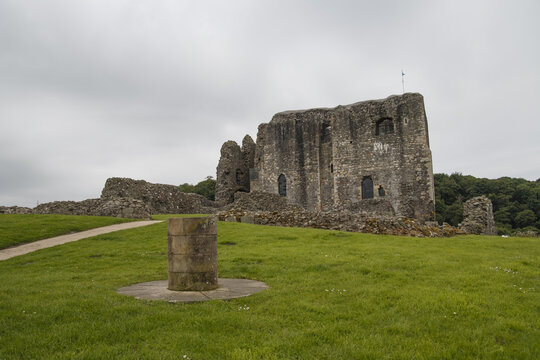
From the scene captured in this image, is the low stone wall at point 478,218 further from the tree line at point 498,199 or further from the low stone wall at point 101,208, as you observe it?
the tree line at point 498,199

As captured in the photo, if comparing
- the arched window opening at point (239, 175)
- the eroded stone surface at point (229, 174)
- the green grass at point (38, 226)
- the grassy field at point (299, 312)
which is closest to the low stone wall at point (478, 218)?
the grassy field at point (299, 312)

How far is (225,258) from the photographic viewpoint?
11359mm

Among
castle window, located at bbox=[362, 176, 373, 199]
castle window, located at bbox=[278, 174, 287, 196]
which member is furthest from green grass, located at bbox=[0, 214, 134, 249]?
castle window, located at bbox=[362, 176, 373, 199]

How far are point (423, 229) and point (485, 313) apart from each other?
13306mm

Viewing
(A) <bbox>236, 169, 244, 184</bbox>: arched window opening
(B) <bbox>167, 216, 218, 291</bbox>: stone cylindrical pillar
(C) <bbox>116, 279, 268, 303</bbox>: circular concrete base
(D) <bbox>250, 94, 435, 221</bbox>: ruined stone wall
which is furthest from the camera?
(A) <bbox>236, 169, 244, 184</bbox>: arched window opening

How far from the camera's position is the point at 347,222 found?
19.0 metres

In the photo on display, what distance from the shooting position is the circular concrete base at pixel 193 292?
6.89m

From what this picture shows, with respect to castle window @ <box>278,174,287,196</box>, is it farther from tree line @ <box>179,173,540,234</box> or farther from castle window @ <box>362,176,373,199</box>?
tree line @ <box>179,173,540,234</box>

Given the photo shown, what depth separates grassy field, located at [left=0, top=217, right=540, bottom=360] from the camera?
189 inches

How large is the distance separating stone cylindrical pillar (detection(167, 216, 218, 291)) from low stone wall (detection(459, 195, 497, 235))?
18652 millimetres

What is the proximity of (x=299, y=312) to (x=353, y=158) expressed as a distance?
91.0 ft

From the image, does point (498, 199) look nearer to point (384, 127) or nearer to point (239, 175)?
point (384, 127)

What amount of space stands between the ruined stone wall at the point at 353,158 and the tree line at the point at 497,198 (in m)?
18.2

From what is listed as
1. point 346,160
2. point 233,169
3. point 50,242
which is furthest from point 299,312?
point 233,169
